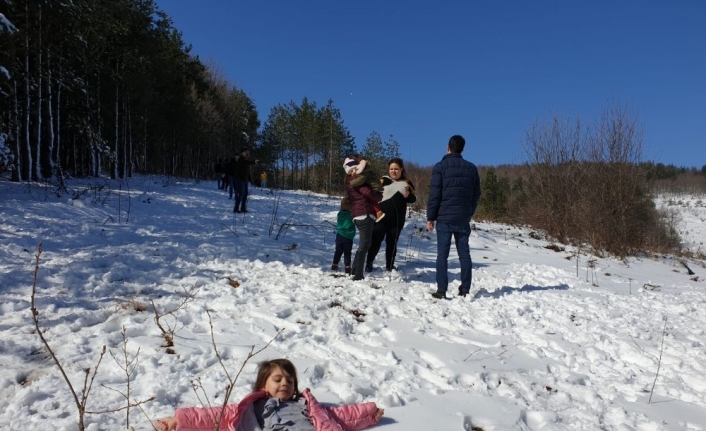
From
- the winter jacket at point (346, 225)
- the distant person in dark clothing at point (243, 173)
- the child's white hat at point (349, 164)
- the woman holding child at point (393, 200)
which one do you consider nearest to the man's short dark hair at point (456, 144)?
the woman holding child at point (393, 200)

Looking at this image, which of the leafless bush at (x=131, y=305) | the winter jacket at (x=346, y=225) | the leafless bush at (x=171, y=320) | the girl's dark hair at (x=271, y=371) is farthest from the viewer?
the winter jacket at (x=346, y=225)

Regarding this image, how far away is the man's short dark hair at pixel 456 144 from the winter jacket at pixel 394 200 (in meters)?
1.19

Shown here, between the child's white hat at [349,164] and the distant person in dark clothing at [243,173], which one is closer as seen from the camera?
the child's white hat at [349,164]

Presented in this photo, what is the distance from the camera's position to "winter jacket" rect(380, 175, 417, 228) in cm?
639

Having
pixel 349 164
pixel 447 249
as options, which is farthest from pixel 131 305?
pixel 447 249

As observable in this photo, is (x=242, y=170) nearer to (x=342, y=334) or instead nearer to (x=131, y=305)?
(x=131, y=305)

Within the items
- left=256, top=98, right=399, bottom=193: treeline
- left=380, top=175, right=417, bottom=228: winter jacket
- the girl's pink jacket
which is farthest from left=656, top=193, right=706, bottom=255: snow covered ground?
the girl's pink jacket

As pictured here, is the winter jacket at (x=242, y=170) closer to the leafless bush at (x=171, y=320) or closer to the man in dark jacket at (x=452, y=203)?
the leafless bush at (x=171, y=320)

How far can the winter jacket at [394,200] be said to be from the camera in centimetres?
639

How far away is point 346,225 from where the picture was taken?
6258 millimetres

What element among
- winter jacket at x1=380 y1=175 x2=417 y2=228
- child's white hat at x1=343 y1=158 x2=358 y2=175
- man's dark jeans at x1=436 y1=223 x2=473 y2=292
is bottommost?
man's dark jeans at x1=436 y1=223 x2=473 y2=292

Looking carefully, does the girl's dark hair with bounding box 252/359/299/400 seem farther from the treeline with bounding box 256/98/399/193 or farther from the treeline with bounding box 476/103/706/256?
the treeline with bounding box 256/98/399/193

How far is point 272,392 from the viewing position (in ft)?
8.65

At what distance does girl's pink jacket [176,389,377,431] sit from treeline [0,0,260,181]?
33.7ft
